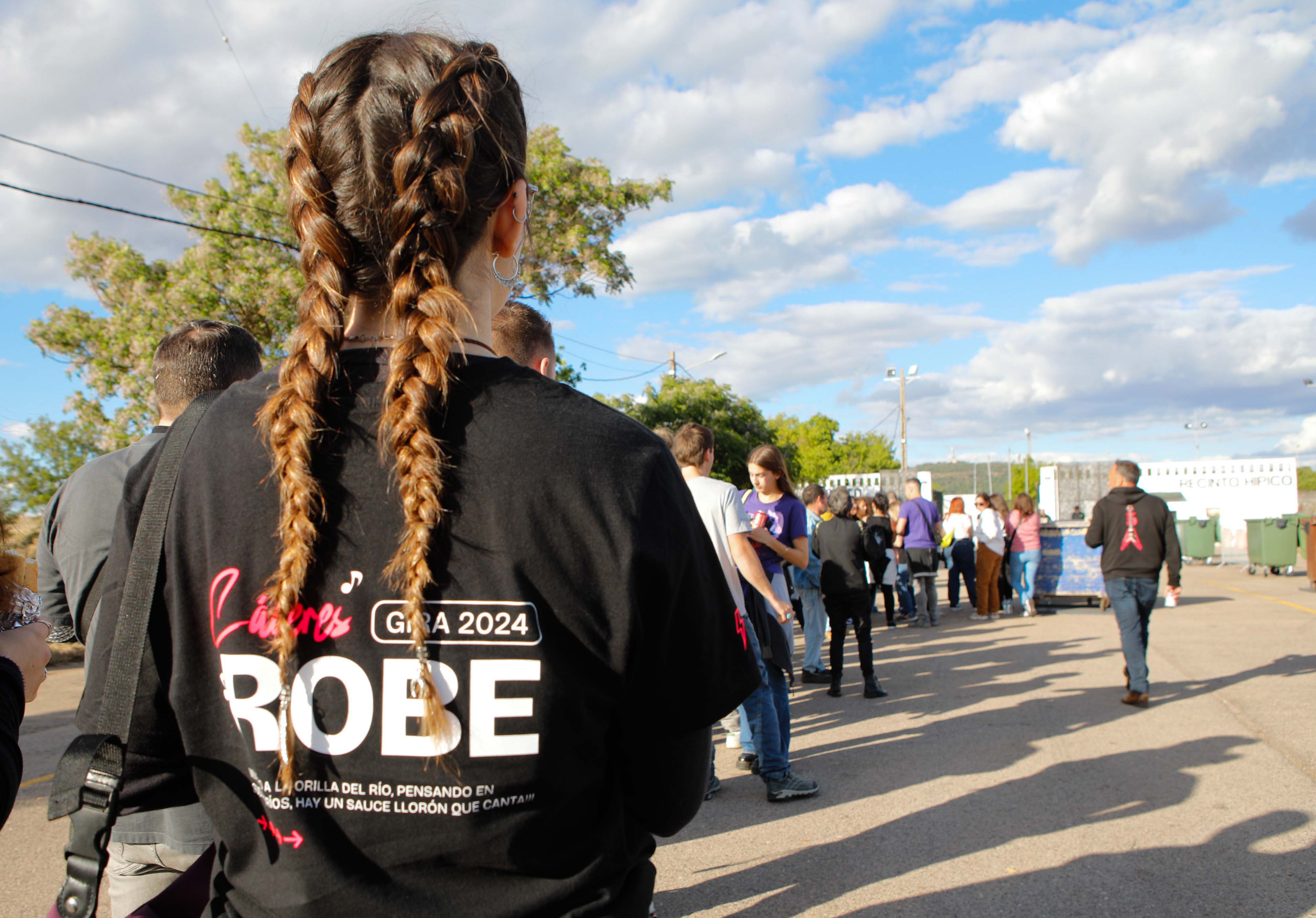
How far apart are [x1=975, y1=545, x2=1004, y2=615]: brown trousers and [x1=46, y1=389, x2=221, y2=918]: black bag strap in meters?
12.6

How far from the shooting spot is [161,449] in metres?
1.20

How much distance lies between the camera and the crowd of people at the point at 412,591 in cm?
106

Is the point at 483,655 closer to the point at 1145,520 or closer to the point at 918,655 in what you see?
the point at 1145,520

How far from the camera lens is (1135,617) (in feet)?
23.3

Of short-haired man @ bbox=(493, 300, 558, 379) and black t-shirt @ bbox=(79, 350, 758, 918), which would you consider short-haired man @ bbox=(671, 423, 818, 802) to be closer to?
short-haired man @ bbox=(493, 300, 558, 379)

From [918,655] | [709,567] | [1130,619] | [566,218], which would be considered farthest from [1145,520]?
[566,218]

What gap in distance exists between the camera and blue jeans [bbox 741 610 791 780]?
4.97 meters

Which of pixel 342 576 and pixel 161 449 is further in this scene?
pixel 161 449

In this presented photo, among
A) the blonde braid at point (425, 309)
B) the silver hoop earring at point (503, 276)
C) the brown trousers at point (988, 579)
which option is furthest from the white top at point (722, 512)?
the brown trousers at point (988, 579)

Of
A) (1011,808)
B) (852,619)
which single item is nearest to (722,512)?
(1011,808)

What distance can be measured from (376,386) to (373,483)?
130mm

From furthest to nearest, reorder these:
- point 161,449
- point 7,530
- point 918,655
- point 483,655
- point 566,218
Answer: point 566,218 → point 918,655 → point 7,530 → point 161,449 → point 483,655

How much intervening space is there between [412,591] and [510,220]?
22.1 inches

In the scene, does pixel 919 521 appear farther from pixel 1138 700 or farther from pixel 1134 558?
pixel 1138 700
